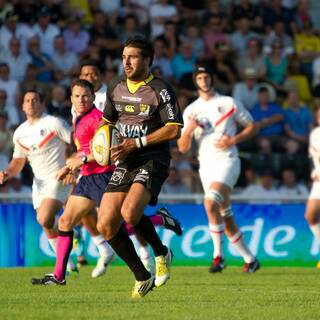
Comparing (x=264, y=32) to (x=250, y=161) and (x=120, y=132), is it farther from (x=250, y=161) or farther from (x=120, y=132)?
(x=120, y=132)

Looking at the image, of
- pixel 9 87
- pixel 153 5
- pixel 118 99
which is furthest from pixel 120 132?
pixel 153 5

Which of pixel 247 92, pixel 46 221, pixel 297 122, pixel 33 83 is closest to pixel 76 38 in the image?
pixel 33 83

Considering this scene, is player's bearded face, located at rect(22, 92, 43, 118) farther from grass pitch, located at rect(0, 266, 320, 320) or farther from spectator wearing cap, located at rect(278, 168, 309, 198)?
spectator wearing cap, located at rect(278, 168, 309, 198)

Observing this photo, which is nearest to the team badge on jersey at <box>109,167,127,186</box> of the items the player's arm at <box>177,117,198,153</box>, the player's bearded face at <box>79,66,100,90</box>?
the player's bearded face at <box>79,66,100,90</box>

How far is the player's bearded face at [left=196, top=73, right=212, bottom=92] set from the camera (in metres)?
15.2

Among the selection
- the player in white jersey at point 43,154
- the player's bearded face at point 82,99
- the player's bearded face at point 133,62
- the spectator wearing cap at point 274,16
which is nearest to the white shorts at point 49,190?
the player in white jersey at point 43,154

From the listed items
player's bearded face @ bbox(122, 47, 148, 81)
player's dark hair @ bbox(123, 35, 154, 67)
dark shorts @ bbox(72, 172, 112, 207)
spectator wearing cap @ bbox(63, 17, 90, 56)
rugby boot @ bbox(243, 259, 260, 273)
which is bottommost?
rugby boot @ bbox(243, 259, 260, 273)

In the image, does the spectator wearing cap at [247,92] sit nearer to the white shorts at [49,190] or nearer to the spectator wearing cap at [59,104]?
the spectator wearing cap at [59,104]

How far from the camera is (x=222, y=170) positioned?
15.2 meters

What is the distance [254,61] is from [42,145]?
30.3 feet

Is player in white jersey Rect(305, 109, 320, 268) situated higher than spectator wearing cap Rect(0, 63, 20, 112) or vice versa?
spectator wearing cap Rect(0, 63, 20, 112)

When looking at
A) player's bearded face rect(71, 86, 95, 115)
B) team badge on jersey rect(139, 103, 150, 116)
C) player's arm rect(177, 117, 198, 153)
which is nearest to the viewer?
team badge on jersey rect(139, 103, 150, 116)

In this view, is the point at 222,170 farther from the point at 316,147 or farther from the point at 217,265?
the point at 316,147

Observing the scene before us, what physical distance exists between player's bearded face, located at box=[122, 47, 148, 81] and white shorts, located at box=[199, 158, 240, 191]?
4.64 meters
